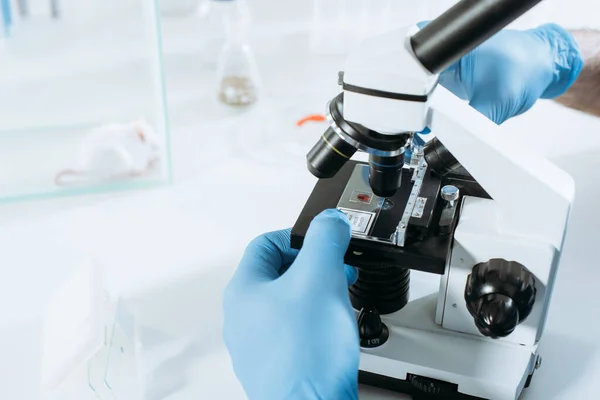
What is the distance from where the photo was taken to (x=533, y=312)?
2.95 ft

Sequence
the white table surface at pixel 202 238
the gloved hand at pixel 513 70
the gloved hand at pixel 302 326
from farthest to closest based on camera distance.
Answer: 1. the gloved hand at pixel 513 70
2. the white table surface at pixel 202 238
3. the gloved hand at pixel 302 326

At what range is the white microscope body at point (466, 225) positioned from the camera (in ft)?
2.53

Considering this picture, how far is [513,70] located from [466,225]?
0.49m

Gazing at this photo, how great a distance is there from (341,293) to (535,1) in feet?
1.33

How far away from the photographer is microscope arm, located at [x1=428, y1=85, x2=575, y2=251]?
818 millimetres

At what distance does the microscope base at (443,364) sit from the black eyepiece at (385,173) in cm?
22

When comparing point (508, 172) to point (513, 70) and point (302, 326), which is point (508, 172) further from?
point (513, 70)

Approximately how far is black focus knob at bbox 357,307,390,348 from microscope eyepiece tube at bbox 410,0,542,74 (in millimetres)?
368

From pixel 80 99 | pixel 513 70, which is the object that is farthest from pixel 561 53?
pixel 80 99

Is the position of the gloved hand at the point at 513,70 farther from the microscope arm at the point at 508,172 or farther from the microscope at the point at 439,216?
the microscope arm at the point at 508,172

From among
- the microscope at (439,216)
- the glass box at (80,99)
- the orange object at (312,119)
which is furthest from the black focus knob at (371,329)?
the orange object at (312,119)

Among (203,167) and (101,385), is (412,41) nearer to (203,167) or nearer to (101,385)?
(101,385)

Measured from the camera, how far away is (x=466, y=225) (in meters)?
0.89

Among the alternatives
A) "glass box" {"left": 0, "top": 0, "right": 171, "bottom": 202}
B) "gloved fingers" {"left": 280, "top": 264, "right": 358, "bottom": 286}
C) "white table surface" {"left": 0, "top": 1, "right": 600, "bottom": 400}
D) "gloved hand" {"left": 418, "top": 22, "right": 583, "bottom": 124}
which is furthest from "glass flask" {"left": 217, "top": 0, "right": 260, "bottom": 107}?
"gloved fingers" {"left": 280, "top": 264, "right": 358, "bottom": 286}
